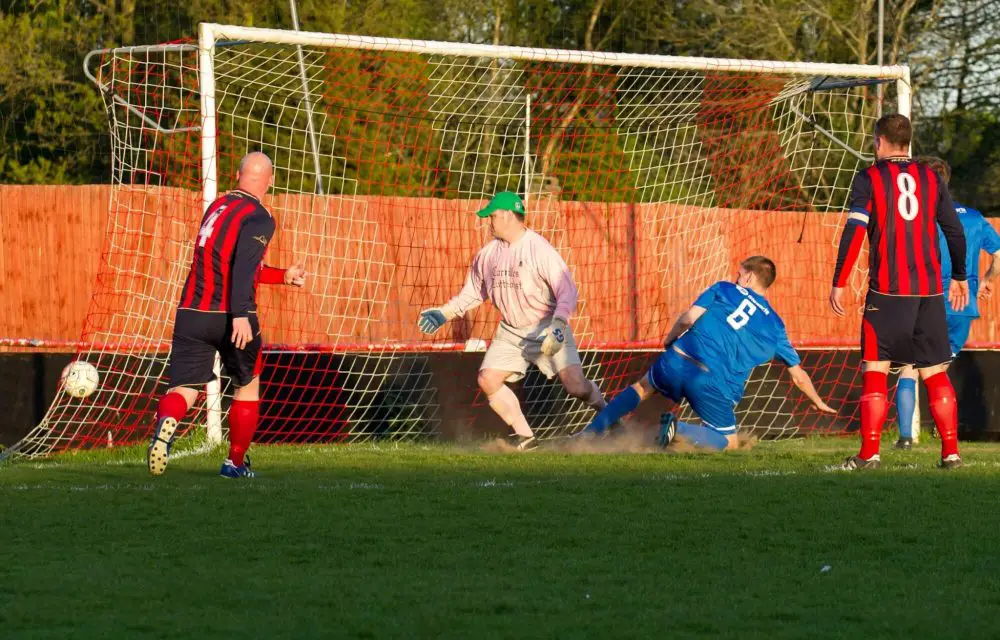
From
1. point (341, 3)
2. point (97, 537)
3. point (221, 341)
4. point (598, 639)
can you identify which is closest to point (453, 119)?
point (341, 3)

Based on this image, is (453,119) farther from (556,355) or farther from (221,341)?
(221,341)

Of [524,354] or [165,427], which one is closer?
[165,427]

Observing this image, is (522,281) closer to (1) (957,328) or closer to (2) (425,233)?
(1) (957,328)

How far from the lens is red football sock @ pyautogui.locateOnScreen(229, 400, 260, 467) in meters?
8.21

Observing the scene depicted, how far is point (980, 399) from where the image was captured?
1334 centimetres

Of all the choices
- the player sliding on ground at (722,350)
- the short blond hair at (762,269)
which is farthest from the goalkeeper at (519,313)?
the short blond hair at (762,269)

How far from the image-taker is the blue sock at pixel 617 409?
10.1 m

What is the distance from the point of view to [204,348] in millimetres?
8203

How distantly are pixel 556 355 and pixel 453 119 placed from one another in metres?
11.6

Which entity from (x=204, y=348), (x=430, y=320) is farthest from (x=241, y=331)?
(x=430, y=320)

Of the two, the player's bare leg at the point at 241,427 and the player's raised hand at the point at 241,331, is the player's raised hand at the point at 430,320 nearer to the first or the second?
the player's bare leg at the point at 241,427

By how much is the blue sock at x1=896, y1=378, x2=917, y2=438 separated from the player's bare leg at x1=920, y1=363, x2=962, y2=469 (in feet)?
6.85

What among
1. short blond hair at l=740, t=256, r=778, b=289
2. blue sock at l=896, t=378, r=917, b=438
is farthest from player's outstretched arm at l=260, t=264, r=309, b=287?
blue sock at l=896, t=378, r=917, b=438

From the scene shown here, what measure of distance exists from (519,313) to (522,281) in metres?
0.22
